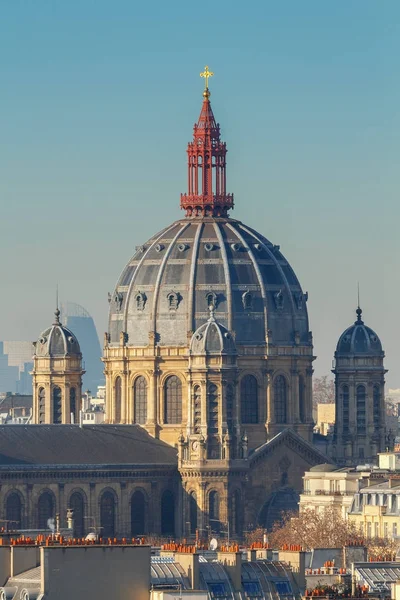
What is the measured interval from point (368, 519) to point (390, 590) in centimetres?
7427

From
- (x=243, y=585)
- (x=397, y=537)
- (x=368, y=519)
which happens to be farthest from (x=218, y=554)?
(x=368, y=519)

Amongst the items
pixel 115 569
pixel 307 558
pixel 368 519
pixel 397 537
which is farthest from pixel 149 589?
pixel 368 519

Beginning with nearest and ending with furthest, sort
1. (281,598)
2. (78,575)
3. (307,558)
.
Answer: (78,575)
(281,598)
(307,558)

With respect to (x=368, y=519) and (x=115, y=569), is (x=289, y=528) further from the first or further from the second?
(x=115, y=569)

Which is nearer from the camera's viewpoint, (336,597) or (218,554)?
(336,597)

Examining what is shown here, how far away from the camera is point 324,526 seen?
18412 cm

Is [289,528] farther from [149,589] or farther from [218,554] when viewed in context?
[149,589]

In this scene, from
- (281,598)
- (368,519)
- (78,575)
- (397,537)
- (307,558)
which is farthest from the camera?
(368,519)

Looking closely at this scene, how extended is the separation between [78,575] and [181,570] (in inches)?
337

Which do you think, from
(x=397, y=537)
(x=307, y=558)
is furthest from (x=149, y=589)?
(x=397, y=537)

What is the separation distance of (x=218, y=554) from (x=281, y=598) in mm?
6968

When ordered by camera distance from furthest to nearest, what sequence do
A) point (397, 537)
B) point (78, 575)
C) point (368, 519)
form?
point (368, 519), point (397, 537), point (78, 575)

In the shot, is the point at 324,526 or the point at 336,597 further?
the point at 324,526

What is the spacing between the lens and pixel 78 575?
106062 mm
